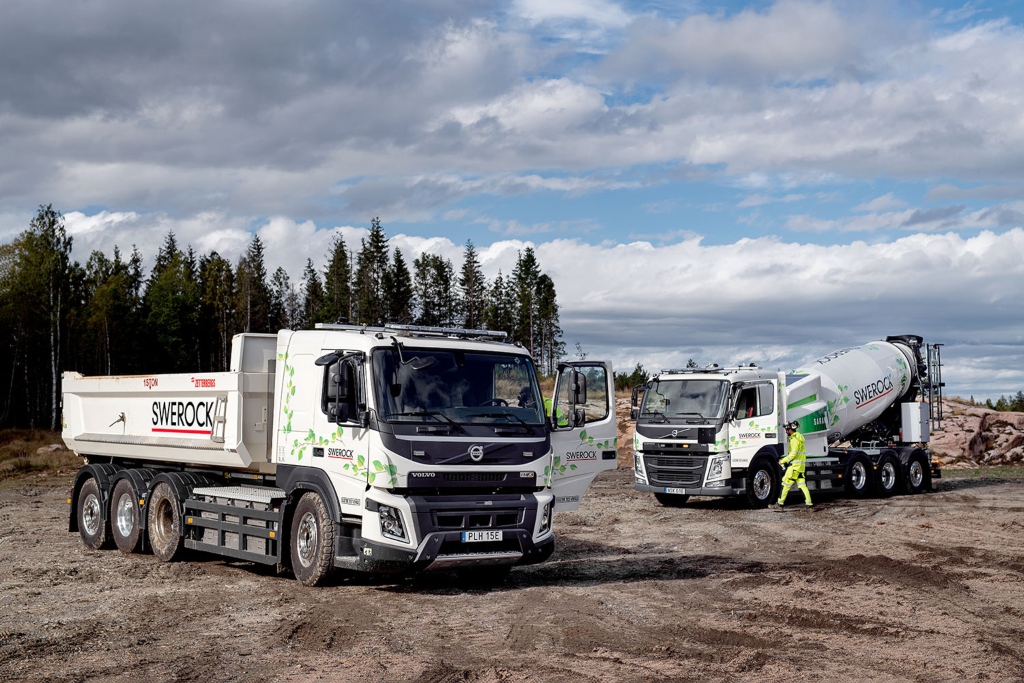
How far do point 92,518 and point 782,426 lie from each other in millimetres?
13805

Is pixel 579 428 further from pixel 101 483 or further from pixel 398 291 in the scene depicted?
pixel 398 291

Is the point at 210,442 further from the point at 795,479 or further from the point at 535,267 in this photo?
the point at 535,267

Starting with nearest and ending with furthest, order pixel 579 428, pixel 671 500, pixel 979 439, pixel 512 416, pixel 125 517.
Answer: pixel 512 416 < pixel 579 428 < pixel 125 517 < pixel 671 500 < pixel 979 439

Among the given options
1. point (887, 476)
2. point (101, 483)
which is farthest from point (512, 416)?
point (887, 476)

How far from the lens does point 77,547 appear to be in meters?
15.6

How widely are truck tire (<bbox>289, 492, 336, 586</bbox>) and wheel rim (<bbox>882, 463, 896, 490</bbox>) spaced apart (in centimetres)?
1732

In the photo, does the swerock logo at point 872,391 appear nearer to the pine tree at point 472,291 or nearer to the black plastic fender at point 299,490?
the black plastic fender at point 299,490

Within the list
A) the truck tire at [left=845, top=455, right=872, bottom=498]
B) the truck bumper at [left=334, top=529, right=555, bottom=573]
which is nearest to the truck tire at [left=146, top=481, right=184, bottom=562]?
the truck bumper at [left=334, top=529, right=555, bottom=573]

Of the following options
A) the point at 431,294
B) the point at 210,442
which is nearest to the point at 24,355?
the point at 431,294

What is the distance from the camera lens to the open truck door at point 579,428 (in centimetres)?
1198

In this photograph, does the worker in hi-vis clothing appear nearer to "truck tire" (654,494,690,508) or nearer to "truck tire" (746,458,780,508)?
"truck tire" (746,458,780,508)

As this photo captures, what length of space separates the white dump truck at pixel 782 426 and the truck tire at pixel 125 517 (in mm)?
10704

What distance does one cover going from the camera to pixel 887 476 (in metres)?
24.8

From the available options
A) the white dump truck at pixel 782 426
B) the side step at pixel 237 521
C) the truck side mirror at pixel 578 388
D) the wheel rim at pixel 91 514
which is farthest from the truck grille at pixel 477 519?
the white dump truck at pixel 782 426
